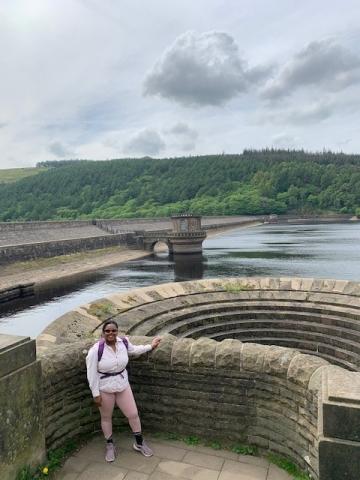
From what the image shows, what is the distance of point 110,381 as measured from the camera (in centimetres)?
423

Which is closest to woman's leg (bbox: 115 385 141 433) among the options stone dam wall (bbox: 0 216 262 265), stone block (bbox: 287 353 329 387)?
stone block (bbox: 287 353 329 387)

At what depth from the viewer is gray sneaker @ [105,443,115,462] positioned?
4212 mm

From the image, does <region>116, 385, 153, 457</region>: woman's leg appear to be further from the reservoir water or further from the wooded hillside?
the wooded hillside

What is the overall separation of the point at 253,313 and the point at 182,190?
144023 millimetres

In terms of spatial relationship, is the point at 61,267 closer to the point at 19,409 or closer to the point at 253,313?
the point at 253,313

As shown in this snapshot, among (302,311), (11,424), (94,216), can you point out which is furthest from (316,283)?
(94,216)

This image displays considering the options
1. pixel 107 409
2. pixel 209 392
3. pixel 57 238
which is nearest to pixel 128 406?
pixel 107 409

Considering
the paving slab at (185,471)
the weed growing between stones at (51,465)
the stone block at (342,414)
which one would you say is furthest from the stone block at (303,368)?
the weed growing between stones at (51,465)

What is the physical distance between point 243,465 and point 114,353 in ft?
5.90

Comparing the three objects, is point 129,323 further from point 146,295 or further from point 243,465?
point 243,465

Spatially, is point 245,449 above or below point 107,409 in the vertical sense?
below

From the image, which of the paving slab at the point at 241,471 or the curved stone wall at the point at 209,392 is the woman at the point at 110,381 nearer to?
the curved stone wall at the point at 209,392

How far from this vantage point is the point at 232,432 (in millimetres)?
4496

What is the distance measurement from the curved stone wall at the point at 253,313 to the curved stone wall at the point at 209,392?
13.0 ft
